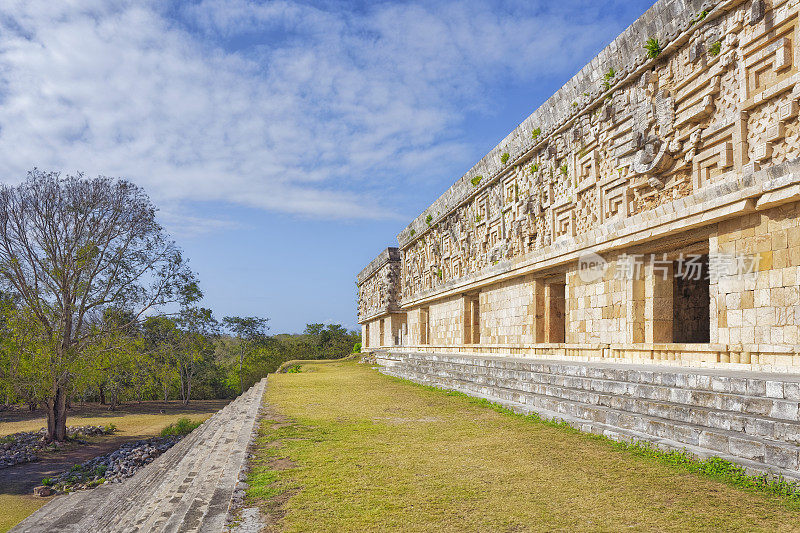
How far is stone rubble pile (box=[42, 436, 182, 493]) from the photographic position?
12367 millimetres

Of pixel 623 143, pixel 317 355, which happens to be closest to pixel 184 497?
pixel 623 143

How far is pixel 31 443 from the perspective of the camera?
16.6 meters

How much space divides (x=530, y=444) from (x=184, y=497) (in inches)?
127

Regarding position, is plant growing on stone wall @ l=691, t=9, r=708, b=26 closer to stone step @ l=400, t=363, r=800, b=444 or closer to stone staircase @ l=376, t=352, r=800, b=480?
stone staircase @ l=376, t=352, r=800, b=480

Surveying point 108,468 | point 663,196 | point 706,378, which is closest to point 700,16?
point 663,196

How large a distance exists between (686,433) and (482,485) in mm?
1891

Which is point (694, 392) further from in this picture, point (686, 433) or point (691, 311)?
point (691, 311)

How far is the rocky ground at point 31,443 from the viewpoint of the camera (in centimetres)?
1477

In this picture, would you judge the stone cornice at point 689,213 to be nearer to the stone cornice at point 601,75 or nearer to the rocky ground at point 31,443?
the stone cornice at point 601,75

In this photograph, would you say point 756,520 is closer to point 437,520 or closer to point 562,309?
point 437,520

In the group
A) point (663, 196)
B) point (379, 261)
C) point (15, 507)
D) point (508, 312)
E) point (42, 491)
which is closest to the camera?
point (663, 196)

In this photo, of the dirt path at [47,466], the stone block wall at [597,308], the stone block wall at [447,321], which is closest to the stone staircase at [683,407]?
the stone block wall at [597,308]

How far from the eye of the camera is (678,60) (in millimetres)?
7277

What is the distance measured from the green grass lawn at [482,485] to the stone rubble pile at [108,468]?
882cm
